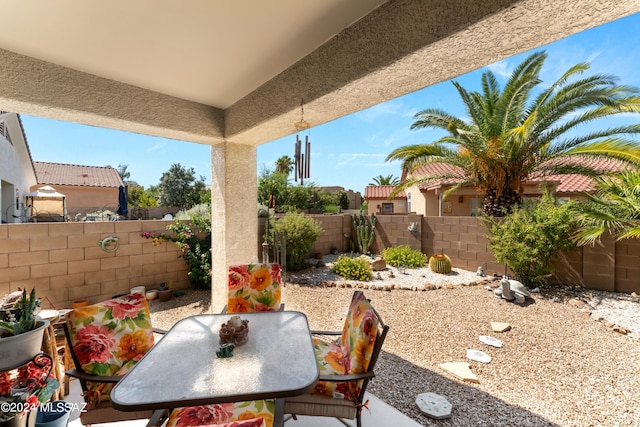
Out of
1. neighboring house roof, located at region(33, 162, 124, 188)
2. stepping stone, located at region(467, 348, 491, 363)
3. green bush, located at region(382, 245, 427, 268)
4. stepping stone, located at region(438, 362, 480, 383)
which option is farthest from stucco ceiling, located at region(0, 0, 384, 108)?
neighboring house roof, located at region(33, 162, 124, 188)

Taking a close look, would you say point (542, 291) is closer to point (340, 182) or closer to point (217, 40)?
point (217, 40)

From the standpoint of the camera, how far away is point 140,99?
291 centimetres

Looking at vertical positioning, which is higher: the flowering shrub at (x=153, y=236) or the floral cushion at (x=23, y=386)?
the flowering shrub at (x=153, y=236)

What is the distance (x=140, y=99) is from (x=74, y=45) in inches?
28.6

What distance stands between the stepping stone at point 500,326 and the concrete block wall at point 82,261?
5895 millimetres

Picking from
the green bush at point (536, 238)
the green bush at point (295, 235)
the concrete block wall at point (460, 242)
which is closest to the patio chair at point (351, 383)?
the green bush at point (295, 235)

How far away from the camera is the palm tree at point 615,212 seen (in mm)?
4988

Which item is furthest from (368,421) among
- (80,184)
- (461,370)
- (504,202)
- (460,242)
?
(80,184)

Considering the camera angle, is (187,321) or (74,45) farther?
(187,321)

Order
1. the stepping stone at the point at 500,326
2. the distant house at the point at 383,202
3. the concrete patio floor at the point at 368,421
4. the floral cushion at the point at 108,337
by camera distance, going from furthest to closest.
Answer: the distant house at the point at 383,202
the stepping stone at the point at 500,326
the concrete patio floor at the point at 368,421
the floral cushion at the point at 108,337

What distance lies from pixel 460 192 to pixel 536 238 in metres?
7.95

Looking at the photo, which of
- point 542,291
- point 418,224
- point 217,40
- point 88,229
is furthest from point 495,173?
point 88,229

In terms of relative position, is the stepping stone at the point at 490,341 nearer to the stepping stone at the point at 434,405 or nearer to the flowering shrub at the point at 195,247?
the stepping stone at the point at 434,405

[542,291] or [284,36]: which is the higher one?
[284,36]
